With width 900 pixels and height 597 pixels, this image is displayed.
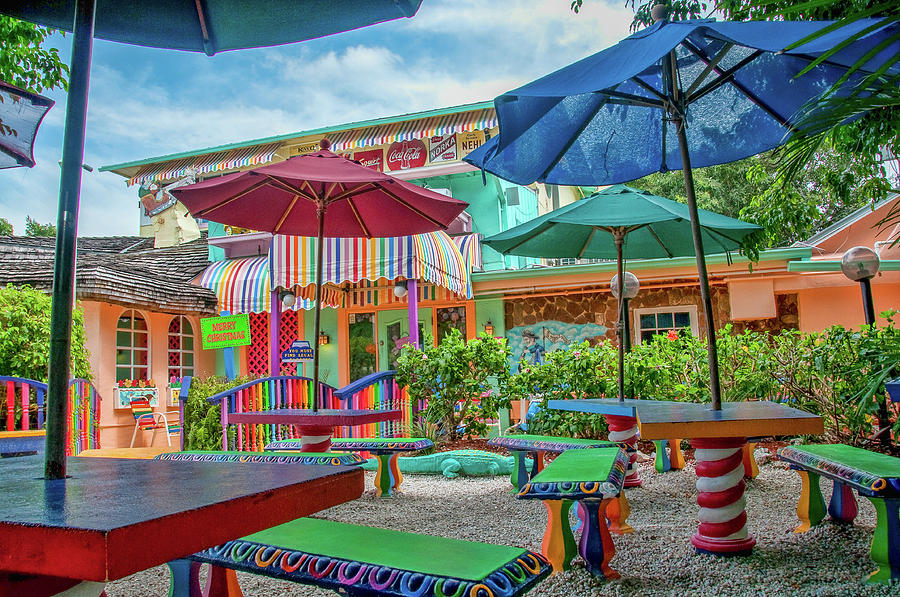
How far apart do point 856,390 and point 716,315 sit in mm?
6026

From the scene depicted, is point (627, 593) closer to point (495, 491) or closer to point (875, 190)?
point (495, 491)

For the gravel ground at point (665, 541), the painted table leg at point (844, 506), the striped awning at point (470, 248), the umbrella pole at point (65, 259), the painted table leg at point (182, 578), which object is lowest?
the gravel ground at point (665, 541)

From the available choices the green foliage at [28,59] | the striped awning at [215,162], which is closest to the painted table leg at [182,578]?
the green foliage at [28,59]

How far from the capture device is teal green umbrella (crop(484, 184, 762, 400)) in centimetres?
440

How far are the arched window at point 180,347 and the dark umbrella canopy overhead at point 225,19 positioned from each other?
439 inches

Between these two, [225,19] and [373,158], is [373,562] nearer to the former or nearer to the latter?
[225,19]

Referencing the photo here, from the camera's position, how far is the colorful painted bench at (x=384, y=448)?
516 centimetres

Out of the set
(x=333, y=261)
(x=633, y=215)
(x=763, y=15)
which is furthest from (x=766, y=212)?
(x=333, y=261)

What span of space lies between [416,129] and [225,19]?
9.73 metres

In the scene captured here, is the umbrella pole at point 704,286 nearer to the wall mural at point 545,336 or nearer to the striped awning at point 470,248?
the wall mural at point 545,336

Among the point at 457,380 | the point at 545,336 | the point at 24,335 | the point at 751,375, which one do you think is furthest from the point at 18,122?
the point at 545,336

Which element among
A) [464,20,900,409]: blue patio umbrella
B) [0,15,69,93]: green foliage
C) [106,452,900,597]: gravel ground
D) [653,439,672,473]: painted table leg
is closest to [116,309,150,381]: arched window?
[0,15,69,93]: green foliage

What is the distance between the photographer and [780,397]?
19.0 ft

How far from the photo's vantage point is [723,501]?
10.1ft
